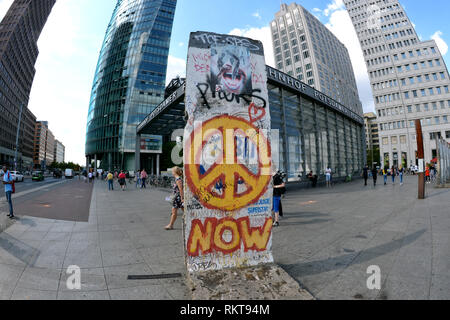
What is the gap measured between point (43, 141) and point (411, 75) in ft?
651

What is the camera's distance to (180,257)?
12.4ft

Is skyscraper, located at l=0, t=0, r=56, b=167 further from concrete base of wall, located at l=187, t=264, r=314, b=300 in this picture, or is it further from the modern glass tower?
concrete base of wall, located at l=187, t=264, r=314, b=300

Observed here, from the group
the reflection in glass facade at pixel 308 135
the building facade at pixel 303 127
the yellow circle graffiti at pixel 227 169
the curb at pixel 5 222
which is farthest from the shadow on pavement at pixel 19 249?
the reflection in glass facade at pixel 308 135

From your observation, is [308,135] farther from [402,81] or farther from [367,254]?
[402,81]

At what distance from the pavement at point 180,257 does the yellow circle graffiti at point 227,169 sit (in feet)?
4.06

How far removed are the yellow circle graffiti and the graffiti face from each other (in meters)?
0.52

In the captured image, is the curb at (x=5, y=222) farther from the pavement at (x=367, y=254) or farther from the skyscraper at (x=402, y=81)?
the skyscraper at (x=402, y=81)

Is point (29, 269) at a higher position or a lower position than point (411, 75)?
lower

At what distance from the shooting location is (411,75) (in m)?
58.2

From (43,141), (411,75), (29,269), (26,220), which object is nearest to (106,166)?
(26,220)

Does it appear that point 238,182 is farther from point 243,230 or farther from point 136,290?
point 136,290

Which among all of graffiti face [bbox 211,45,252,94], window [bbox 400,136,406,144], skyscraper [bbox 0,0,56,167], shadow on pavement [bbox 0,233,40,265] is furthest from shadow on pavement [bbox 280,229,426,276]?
skyscraper [bbox 0,0,56,167]

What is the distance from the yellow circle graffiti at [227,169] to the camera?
308 cm
